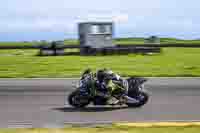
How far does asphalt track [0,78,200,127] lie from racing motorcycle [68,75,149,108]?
0.71 feet

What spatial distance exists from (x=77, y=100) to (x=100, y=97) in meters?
0.68

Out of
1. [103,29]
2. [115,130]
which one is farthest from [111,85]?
[103,29]

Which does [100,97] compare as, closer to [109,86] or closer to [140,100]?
[109,86]

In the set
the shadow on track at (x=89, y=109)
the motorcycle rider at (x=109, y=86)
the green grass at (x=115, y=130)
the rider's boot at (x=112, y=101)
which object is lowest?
the shadow on track at (x=89, y=109)

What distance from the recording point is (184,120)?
13.4 meters

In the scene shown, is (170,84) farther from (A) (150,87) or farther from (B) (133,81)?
(B) (133,81)

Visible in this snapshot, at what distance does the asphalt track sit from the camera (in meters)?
13.7

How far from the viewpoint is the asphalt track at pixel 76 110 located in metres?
13.7

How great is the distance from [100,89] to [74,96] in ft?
2.62

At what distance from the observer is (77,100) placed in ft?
52.5

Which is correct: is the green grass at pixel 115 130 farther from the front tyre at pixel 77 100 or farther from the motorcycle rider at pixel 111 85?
the front tyre at pixel 77 100

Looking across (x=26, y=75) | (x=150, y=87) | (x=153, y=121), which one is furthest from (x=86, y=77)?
(x=26, y=75)

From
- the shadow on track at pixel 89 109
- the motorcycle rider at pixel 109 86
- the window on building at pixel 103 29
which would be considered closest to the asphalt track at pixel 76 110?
the shadow on track at pixel 89 109

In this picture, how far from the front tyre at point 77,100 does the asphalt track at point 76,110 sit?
18 centimetres
